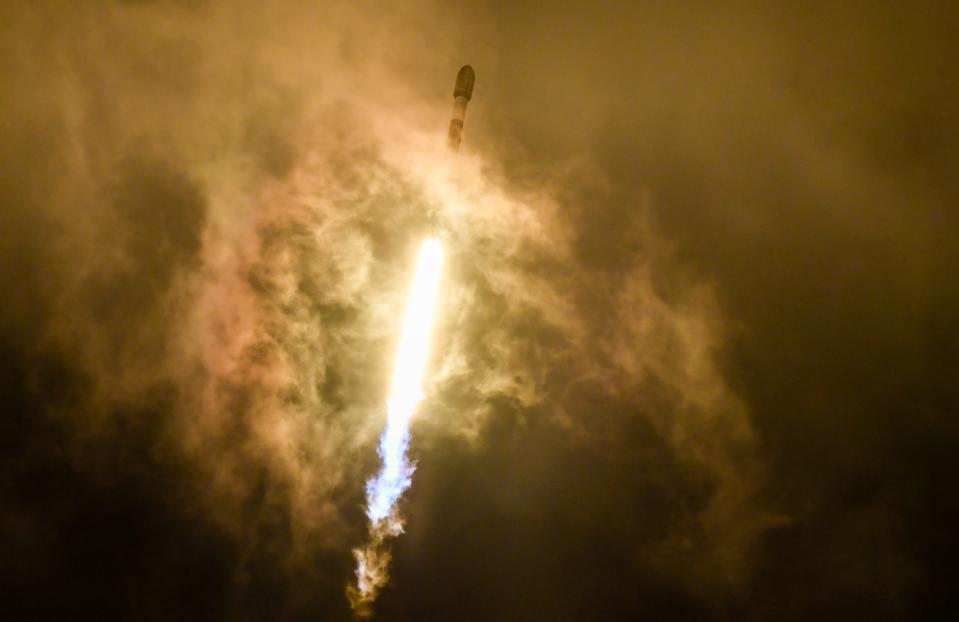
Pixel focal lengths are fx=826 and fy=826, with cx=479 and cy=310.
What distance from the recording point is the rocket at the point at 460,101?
37344 mm

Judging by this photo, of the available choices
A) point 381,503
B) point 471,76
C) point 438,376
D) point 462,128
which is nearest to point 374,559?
point 381,503

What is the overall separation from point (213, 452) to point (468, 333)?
42.4ft

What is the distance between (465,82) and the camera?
124ft

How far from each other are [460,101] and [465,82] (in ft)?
2.96

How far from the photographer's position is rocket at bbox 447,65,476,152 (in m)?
37.3

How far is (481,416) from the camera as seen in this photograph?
128ft

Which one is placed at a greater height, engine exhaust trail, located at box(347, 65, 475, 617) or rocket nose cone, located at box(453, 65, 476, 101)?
rocket nose cone, located at box(453, 65, 476, 101)

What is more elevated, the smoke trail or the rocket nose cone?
the rocket nose cone

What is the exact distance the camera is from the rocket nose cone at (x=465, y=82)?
37656 mm

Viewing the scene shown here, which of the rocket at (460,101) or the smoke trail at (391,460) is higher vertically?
the rocket at (460,101)

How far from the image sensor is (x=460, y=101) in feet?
123

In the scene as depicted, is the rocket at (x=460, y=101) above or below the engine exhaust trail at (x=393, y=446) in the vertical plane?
above

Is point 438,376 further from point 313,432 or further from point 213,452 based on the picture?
point 213,452

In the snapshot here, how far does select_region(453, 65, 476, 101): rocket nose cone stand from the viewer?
37.7m
